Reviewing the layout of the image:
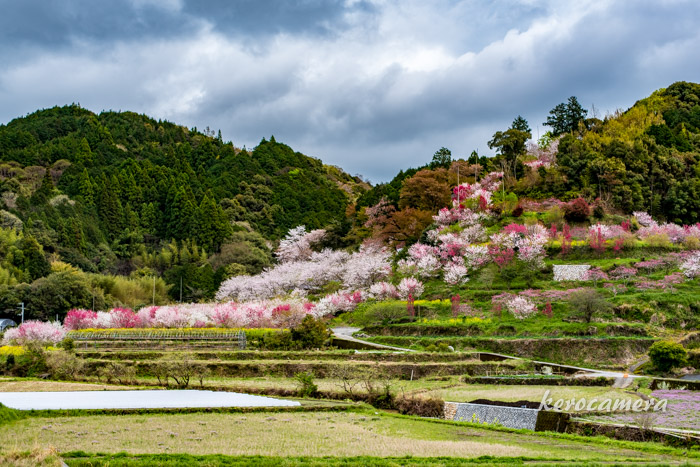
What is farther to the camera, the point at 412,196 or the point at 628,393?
the point at 412,196

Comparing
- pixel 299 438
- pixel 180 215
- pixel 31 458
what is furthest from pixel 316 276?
pixel 31 458

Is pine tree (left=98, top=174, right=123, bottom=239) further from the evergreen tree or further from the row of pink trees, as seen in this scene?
the evergreen tree

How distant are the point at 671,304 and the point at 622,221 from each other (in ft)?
48.2

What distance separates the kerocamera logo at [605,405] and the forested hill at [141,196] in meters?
44.7

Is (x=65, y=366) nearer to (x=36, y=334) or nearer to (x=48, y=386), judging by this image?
(x=48, y=386)

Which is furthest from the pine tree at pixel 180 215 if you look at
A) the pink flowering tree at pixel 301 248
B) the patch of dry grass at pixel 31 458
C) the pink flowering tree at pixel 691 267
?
the patch of dry grass at pixel 31 458

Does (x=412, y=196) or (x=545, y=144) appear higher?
(x=545, y=144)

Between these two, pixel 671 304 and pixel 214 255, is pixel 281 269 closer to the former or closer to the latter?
pixel 214 255

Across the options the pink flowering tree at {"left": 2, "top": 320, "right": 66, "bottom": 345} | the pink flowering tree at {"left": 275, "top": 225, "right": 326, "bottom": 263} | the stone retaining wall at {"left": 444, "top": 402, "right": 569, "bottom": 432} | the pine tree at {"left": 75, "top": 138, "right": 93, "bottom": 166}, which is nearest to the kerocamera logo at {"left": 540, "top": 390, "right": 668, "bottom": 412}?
the stone retaining wall at {"left": 444, "top": 402, "right": 569, "bottom": 432}

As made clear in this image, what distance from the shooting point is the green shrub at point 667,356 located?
25703 mm

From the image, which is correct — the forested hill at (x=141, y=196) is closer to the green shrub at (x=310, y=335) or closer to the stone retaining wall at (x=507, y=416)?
the green shrub at (x=310, y=335)

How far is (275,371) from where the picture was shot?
27.4m

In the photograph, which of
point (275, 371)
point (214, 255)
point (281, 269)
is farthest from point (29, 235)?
point (275, 371)

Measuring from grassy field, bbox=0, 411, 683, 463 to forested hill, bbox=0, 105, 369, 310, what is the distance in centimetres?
4294
